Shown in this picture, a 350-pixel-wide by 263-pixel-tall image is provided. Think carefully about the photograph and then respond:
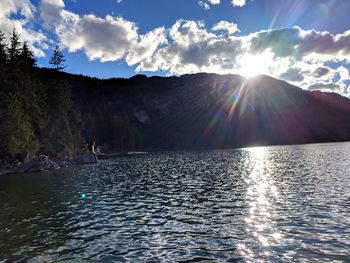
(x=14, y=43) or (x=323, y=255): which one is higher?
(x=14, y=43)

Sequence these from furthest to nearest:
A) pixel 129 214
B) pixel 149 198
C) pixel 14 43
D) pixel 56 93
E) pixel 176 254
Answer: pixel 56 93 → pixel 14 43 → pixel 149 198 → pixel 129 214 → pixel 176 254

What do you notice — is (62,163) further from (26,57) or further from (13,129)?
(26,57)

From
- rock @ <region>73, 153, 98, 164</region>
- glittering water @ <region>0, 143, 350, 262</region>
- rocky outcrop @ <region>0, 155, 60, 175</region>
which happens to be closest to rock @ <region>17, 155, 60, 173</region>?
rocky outcrop @ <region>0, 155, 60, 175</region>

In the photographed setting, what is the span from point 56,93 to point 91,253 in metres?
→ 103

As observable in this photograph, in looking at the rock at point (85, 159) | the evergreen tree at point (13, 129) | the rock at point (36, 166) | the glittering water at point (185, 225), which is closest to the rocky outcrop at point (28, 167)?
the rock at point (36, 166)

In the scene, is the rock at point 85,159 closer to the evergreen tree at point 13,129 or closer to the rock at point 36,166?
the rock at point 36,166

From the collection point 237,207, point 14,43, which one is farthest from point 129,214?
point 14,43

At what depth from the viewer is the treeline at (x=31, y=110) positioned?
76.2 meters

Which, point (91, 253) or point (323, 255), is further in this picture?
point (91, 253)

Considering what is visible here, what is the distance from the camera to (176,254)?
52.9ft

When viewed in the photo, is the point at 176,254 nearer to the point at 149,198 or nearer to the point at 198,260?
the point at 198,260

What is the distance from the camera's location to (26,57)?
330 feet

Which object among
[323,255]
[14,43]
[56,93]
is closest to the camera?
[323,255]

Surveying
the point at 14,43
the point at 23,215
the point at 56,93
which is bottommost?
the point at 23,215
